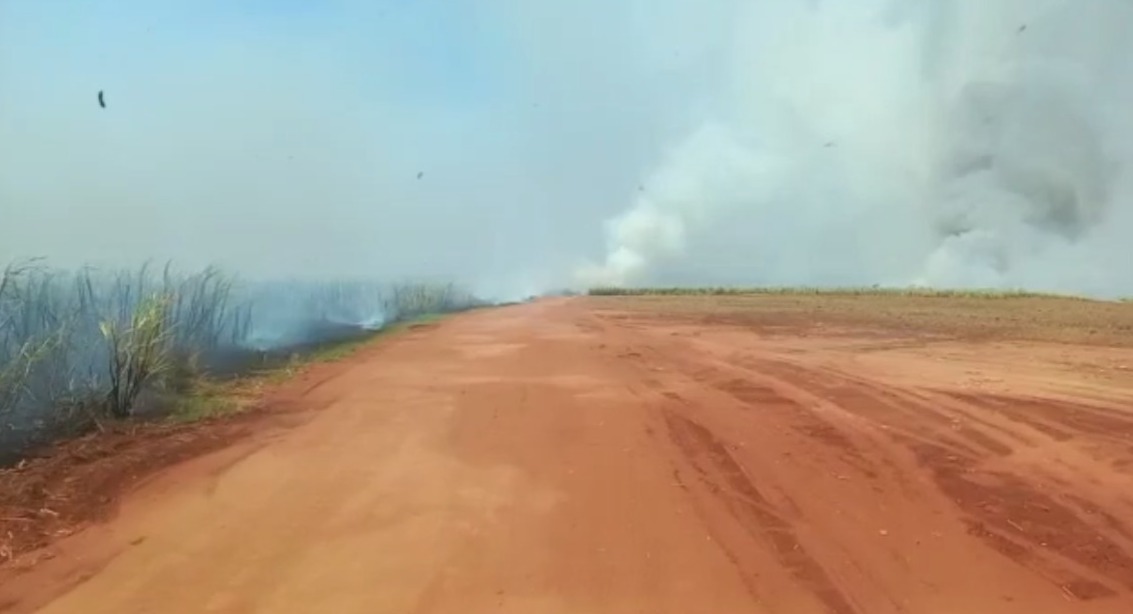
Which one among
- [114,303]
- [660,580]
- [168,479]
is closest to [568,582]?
[660,580]

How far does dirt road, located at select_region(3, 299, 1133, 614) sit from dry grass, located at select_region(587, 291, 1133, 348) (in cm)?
917

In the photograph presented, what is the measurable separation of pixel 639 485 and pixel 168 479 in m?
3.73


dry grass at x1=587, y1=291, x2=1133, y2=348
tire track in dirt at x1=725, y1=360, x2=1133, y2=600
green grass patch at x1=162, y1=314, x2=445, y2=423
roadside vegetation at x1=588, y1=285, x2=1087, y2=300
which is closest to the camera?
tire track in dirt at x1=725, y1=360, x2=1133, y2=600

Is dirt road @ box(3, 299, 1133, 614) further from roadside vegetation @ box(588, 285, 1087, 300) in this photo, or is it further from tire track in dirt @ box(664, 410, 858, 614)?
roadside vegetation @ box(588, 285, 1087, 300)

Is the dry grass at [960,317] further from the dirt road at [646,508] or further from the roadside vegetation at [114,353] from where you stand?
the roadside vegetation at [114,353]

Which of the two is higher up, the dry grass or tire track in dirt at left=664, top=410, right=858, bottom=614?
the dry grass

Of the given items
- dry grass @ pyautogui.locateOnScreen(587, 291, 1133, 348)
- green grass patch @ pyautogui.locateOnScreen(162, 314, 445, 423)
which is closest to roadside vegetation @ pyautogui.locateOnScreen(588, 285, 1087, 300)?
dry grass @ pyautogui.locateOnScreen(587, 291, 1133, 348)

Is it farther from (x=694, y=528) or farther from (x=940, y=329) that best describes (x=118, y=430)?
(x=940, y=329)

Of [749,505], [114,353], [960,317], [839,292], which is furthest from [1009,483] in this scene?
[839,292]

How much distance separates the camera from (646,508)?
6375 millimetres

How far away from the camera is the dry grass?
19.2 meters

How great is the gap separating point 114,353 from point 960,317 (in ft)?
71.8

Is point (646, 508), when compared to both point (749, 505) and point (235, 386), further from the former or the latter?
point (235, 386)

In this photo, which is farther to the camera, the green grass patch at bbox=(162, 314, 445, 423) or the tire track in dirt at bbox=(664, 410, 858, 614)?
the green grass patch at bbox=(162, 314, 445, 423)
